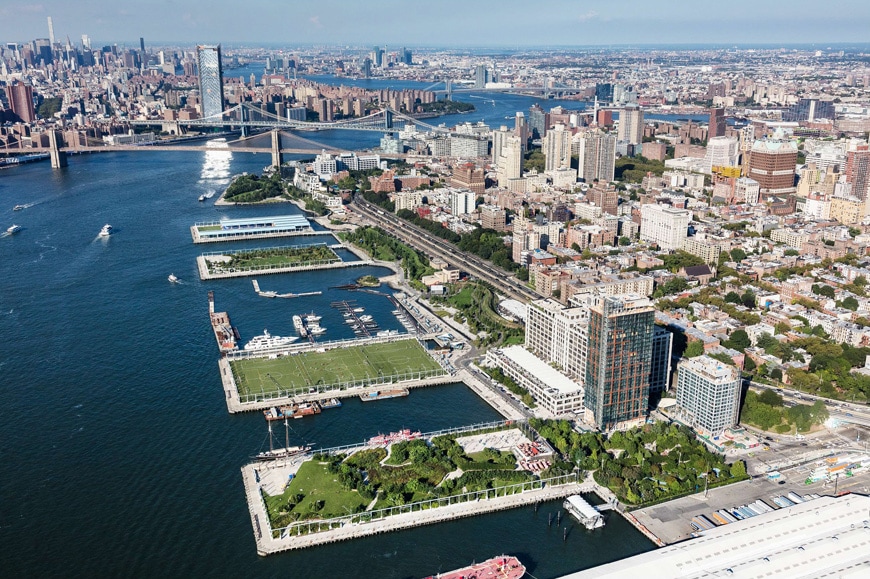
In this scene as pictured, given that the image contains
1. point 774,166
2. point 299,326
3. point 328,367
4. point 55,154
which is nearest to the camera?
point 328,367

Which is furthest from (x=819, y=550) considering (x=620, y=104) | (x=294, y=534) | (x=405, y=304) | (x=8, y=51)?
(x=8, y=51)

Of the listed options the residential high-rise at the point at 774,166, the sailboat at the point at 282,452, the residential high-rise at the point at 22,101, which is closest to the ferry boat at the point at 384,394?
the sailboat at the point at 282,452

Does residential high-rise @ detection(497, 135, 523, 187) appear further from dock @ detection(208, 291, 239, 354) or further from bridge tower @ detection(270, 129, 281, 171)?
dock @ detection(208, 291, 239, 354)

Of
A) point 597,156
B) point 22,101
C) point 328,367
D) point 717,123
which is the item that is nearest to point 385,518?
point 328,367

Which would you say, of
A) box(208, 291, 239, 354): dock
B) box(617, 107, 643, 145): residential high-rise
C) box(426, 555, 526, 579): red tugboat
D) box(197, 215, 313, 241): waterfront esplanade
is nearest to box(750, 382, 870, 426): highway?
box(426, 555, 526, 579): red tugboat

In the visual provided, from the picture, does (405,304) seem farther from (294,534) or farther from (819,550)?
(819,550)

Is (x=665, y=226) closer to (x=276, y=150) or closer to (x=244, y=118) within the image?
(x=276, y=150)
